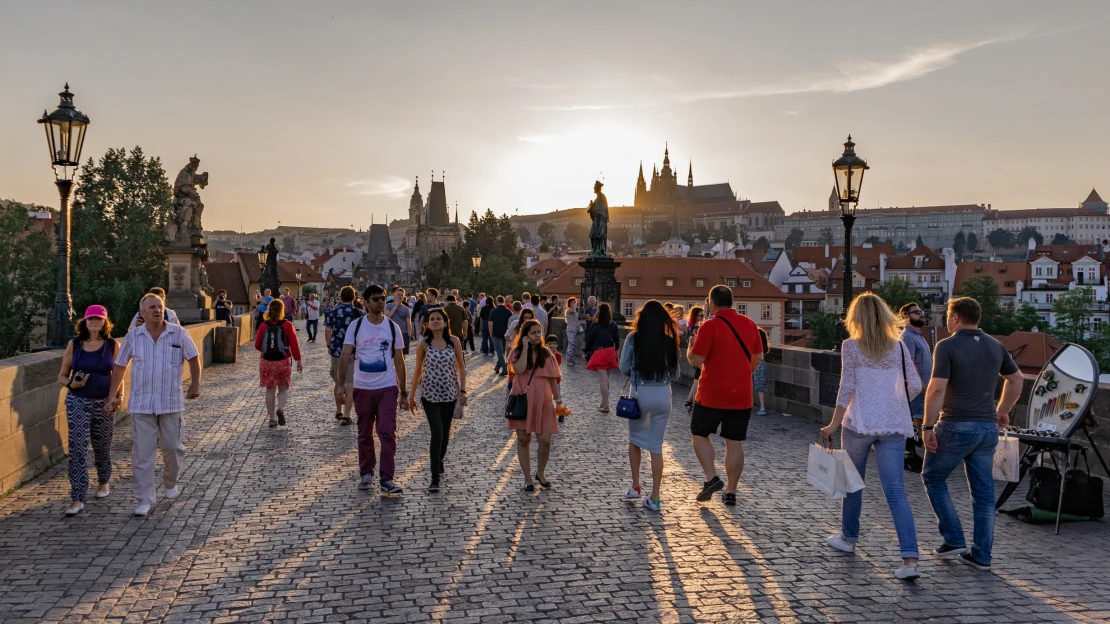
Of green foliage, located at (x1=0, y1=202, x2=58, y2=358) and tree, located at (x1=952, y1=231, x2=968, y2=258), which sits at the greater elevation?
tree, located at (x1=952, y1=231, x2=968, y2=258)

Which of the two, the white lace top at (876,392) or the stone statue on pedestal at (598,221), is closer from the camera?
the white lace top at (876,392)

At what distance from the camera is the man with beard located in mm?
7984

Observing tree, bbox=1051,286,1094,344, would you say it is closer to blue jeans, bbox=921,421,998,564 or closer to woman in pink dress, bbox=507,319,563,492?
woman in pink dress, bbox=507,319,563,492

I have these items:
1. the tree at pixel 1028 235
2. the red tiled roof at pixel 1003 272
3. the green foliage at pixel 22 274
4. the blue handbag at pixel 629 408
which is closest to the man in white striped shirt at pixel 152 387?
the blue handbag at pixel 629 408

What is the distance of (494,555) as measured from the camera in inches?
222

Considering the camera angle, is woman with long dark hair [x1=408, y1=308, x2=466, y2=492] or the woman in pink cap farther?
woman with long dark hair [x1=408, y1=308, x2=466, y2=492]

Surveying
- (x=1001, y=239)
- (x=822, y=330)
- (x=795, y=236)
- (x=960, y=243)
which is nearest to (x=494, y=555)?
(x=822, y=330)

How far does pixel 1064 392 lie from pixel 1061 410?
138 mm

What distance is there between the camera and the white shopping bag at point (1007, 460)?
5805 mm

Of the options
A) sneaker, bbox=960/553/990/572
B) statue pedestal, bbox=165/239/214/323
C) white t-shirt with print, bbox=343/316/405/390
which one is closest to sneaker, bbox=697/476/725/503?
sneaker, bbox=960/553/990/572

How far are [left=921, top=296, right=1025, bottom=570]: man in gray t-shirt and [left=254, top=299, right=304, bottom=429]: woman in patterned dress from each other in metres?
7.07

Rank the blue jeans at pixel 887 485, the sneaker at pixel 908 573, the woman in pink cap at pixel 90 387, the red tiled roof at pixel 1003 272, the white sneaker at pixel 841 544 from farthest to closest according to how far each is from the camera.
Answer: the red tiled roof at pixel 1003 272, the woman in pink cap at pixel 90 387, the white sneaker at pixel 841 544, the blue jeans at pixel 887 485, the sneaker at pixel 908 573

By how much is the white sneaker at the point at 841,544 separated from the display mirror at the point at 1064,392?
6.22 feet

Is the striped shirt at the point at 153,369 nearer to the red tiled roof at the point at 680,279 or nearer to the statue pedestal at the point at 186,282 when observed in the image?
the statue pedestal at the point at 186,282
